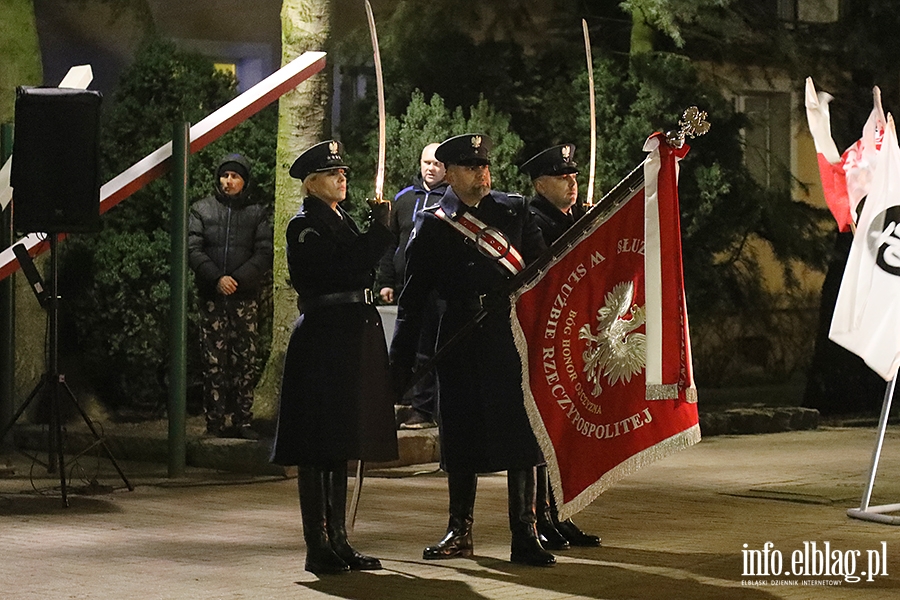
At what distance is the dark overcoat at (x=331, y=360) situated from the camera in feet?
24.8

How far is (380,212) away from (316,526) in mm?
1447

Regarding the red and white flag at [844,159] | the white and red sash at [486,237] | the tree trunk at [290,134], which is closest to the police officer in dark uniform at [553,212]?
the white and red sash at [486,237]

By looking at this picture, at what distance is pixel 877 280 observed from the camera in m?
8.89

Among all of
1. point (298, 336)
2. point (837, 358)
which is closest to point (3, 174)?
point (298, 336)

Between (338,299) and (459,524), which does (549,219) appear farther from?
(459,524)

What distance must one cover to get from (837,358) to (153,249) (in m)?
7.84

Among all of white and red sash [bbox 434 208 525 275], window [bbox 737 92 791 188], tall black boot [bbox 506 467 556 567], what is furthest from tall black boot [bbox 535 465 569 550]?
window [bbox 737 92 791 188]

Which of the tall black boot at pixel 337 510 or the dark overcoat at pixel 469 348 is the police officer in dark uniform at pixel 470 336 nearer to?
the dark overcoat at pixel 469 348

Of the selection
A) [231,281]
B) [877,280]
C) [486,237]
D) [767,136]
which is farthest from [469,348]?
[767,136]

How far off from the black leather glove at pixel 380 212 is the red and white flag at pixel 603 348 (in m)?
0.80

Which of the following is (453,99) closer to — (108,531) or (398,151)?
(398,151)

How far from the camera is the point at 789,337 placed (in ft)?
63.4

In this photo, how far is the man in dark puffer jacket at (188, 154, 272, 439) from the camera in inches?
476

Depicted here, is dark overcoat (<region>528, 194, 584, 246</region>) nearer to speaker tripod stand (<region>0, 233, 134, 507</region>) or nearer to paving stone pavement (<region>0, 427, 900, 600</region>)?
paving stone pavement (<region>0, 427, 900, 600</region>)
